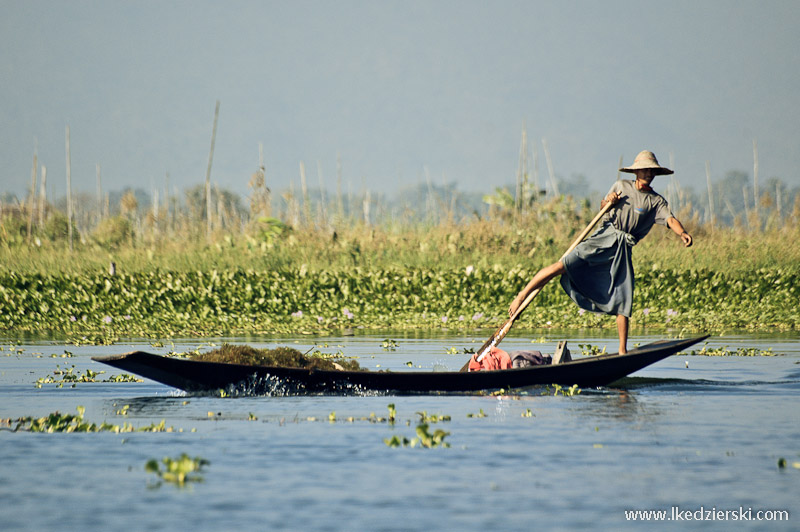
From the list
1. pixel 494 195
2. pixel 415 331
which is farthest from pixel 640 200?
pixel 494 195

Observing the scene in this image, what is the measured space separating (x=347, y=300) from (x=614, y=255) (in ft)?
34.3

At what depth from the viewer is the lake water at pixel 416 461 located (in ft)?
15.7

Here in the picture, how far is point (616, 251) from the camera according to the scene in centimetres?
960

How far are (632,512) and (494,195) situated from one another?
22.1 metres

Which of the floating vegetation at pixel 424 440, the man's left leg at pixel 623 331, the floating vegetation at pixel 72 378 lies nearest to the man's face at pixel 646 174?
the man's left leg at pixel 623 331

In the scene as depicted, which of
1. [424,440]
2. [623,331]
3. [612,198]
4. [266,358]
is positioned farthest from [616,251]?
[424,440]

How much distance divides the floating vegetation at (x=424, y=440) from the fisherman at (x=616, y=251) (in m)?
3.24

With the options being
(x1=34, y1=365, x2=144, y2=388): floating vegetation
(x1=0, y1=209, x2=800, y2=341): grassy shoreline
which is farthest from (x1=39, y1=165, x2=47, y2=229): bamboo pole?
(x1=34, y1=365, x2=144, y2=388): floating vegetation

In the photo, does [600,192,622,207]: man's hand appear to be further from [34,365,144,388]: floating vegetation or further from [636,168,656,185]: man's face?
[34,365,144,388]: floating vegetation

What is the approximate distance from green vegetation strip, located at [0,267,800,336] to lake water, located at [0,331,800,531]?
9.04 metres

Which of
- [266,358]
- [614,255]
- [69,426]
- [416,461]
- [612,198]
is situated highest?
[612,198]

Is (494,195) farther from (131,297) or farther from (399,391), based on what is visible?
(399,391)

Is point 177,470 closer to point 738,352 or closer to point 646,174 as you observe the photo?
point 646,174

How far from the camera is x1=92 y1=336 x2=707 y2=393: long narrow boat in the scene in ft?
27.6
